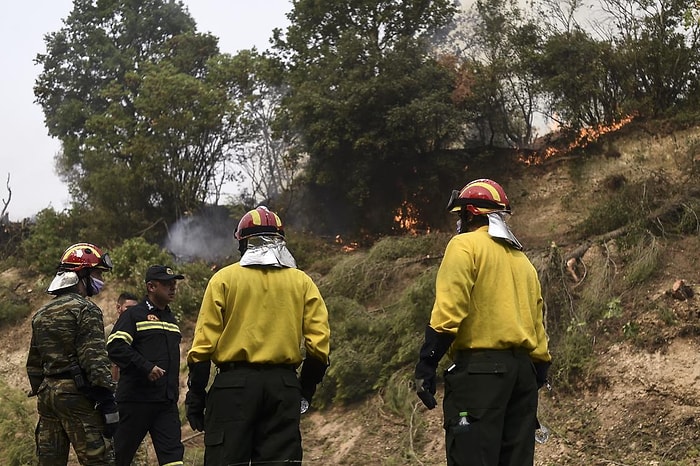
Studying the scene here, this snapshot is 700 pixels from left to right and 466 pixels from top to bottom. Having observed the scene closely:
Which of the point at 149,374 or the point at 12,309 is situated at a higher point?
the point at 12,309

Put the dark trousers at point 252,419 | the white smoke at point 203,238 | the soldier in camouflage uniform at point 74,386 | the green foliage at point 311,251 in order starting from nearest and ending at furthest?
1. the dark trousers at point 252,419
2. the soldier in camouflage uniform at point 74,386
3. the green foliage at point 311,251
4. the white smoke at point 203,238

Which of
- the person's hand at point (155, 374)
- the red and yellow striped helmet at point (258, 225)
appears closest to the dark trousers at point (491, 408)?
the red and yellow striped helmet at point (258, 225)

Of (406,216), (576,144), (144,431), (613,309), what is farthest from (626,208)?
(144,431)

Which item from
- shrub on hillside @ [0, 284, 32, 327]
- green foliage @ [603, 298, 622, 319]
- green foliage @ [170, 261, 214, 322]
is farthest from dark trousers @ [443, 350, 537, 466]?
shrub on hillside @ [0, 284, 32, 327]

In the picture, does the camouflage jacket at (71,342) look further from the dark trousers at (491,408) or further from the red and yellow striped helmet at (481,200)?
the red and yellow striped helmet at (481,200)

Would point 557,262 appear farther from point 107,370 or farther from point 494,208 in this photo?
point 107,370

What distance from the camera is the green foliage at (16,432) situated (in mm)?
8875

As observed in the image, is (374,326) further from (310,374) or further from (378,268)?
(310,374)

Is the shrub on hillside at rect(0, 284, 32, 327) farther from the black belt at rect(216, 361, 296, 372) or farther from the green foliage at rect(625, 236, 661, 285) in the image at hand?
the black belt at rect(216, 361, 296, 372)

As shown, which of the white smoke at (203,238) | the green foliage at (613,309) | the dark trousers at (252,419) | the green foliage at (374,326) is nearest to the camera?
the dark trousers at (252,419)

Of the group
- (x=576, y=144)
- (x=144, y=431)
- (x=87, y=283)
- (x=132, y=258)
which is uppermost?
(x=576, y=144)

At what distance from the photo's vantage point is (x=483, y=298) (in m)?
4.68

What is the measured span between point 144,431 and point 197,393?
202 centimetres

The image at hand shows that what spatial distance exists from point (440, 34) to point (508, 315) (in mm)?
15302
